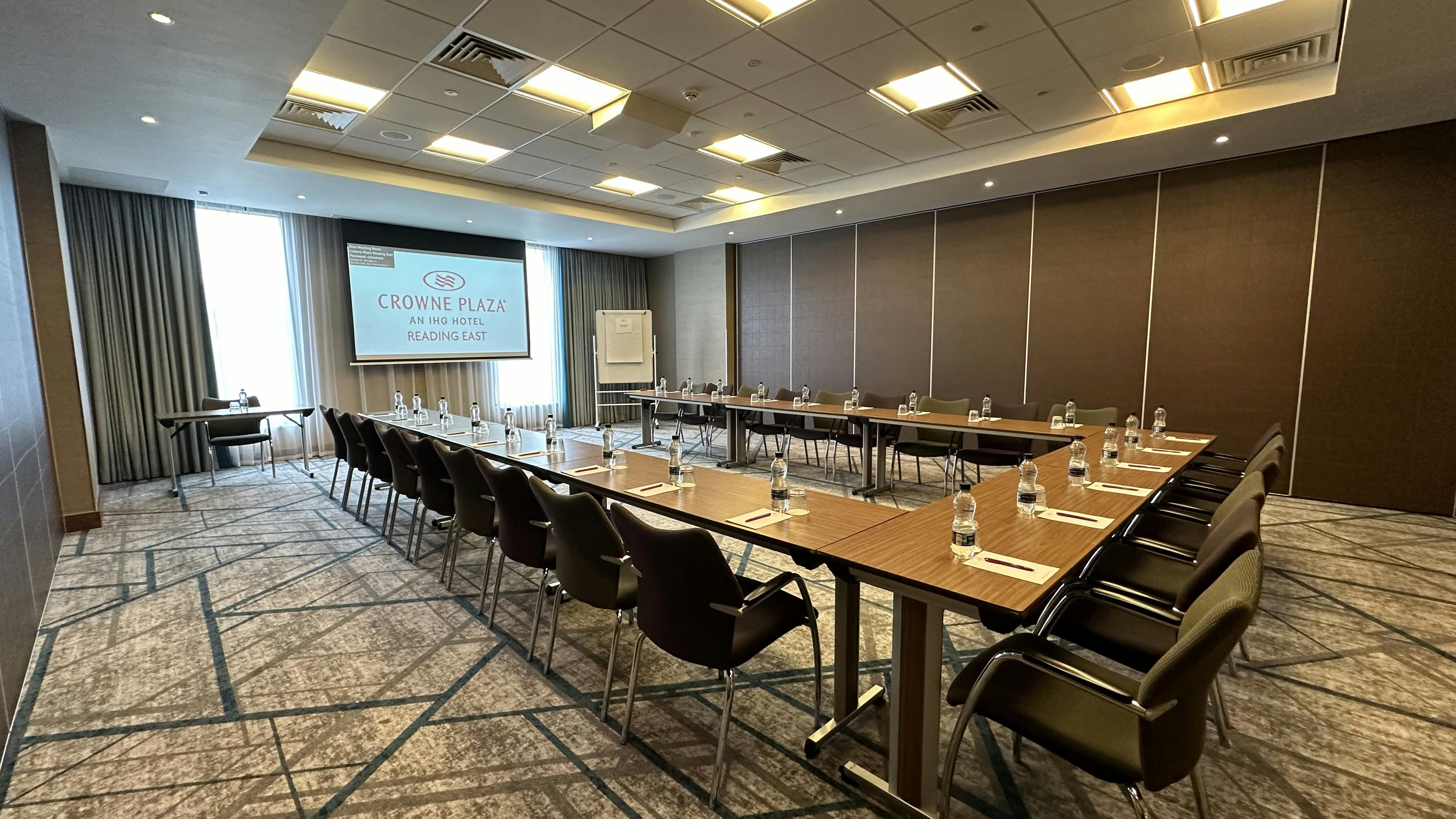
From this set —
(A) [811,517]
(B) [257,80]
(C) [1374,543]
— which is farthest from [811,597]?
(B) [257,80]

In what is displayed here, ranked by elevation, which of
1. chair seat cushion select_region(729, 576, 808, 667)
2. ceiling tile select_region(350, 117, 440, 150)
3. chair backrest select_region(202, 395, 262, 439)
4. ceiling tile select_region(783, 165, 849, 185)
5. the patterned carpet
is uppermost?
ceiling tile select_region(783, 165, 849, 185)

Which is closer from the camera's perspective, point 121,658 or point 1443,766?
point 1443,766

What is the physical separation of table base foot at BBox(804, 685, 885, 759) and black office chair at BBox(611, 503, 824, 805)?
0.95 ft

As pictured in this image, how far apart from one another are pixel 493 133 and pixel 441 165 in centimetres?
124

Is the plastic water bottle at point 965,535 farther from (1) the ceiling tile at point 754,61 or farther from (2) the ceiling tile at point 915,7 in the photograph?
(1) the ceiling tile at point 754,61

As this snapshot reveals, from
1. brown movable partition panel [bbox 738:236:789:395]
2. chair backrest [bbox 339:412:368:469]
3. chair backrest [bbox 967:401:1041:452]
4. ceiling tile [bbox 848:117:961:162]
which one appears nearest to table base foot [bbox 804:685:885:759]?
chair backrest [bbox 967:401:1041:452]

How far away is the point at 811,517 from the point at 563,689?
1.26 m

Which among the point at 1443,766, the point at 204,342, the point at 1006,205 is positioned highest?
the point at 1006,205

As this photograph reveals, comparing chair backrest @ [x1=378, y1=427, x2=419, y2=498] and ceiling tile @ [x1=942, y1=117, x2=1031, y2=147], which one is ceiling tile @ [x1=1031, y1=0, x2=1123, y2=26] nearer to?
ceiling tile @ [x1=942, y1=117, x2=1031, y2=147]

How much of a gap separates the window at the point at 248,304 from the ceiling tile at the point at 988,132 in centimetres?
779

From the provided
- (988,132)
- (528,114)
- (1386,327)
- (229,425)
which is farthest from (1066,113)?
(229,425)

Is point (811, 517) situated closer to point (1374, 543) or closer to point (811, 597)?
point (811, 597)

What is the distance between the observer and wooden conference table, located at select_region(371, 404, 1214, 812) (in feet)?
5.36

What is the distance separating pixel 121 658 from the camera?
2.71m
